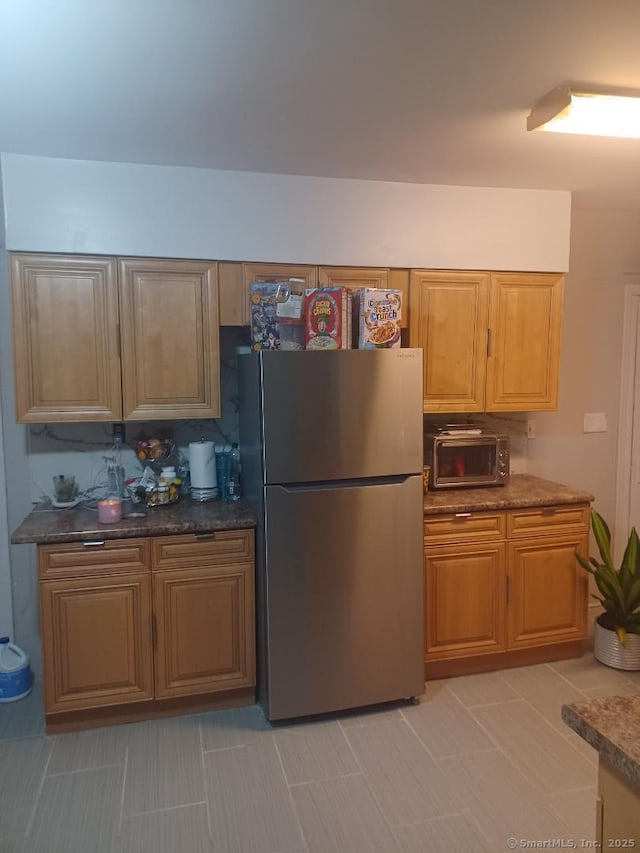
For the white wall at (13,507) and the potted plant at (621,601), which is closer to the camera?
the white wall at (13,507)

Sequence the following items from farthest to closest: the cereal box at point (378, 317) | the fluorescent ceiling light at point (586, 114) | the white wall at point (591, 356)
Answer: the white wall at point (591, 356)
the cereal box at point (378, 317)
the fluorescent ceiling light at point (586, 114)

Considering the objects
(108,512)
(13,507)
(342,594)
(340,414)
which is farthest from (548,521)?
(13,507)

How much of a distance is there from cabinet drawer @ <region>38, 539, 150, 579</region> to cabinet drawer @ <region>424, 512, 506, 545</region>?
1325 mm

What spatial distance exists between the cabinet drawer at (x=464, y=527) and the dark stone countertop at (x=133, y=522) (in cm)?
88

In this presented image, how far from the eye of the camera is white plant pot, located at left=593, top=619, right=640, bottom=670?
10.1 ft

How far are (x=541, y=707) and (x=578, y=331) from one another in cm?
215

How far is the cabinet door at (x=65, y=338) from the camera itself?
2.64 metres

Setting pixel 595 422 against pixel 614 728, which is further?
pixel 595 422

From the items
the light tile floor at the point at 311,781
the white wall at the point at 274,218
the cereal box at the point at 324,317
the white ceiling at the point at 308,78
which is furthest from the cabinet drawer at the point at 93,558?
the white ceiling at the point at 308,78

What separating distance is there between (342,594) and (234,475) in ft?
2.80

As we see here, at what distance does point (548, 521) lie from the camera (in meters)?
3.11

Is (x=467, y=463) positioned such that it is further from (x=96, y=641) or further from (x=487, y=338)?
(x=96, y=641)

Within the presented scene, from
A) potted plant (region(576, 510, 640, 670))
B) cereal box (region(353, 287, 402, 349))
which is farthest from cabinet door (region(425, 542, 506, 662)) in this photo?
cereal box (region(353, 287, 402, 349))

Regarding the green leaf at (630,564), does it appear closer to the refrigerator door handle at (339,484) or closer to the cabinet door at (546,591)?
the cabinet door at (546,591)
